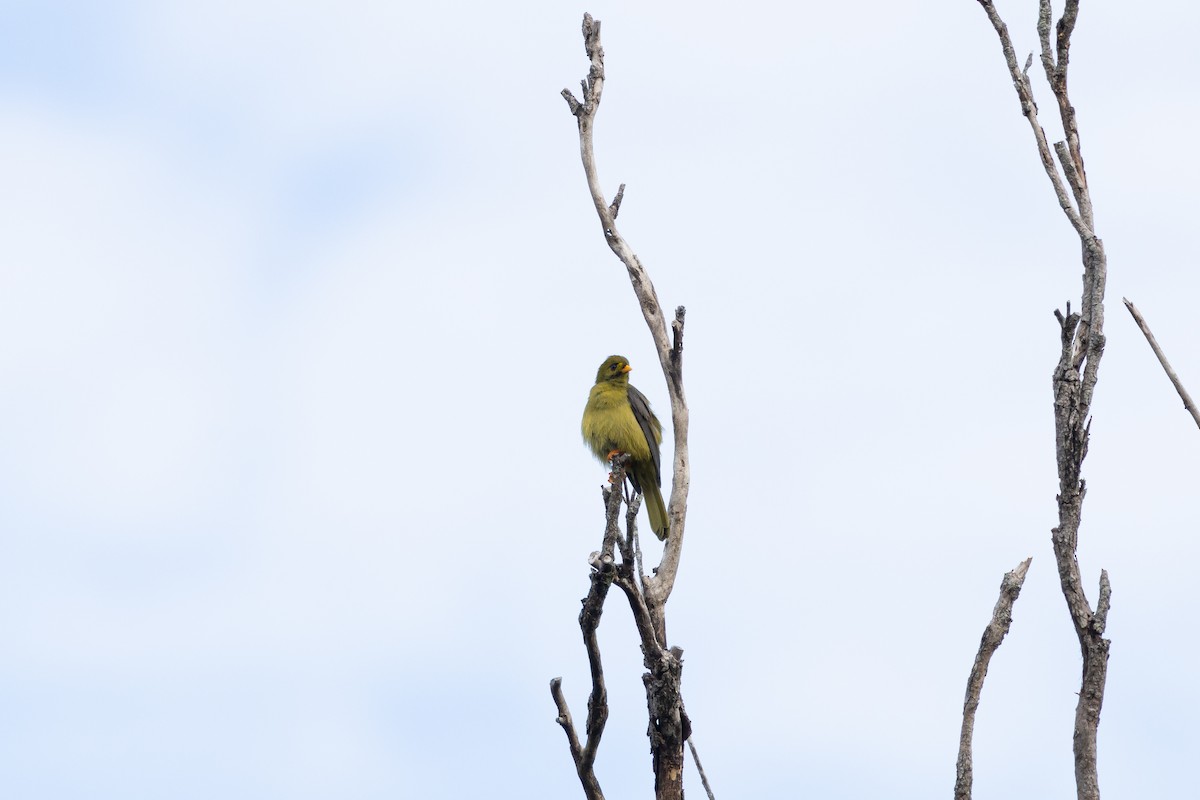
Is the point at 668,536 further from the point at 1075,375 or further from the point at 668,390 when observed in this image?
the point at 1075,375

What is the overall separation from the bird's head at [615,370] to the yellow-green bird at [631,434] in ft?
0.06

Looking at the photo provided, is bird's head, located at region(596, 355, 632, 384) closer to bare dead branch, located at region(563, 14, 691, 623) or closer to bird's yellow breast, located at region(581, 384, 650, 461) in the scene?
bird's yellow breast, located at region(581, 384, 650, 461)

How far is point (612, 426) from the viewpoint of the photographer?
37.1 ft

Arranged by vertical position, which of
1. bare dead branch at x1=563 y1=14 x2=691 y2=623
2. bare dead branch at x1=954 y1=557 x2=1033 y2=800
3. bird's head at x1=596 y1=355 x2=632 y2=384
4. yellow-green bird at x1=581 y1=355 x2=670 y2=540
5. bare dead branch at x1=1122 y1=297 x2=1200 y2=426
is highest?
bird's head at x1=596 y1=355 x2=632 y2=384

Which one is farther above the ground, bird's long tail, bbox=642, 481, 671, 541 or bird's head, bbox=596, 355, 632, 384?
bird's head, bbox=596, 355, 632, 384

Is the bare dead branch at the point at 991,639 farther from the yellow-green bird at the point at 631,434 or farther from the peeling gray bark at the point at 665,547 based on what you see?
the yellow-green bird at the point at 631,434

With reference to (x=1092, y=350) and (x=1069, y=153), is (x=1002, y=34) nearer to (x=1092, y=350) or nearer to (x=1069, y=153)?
(x=1069, y=153)

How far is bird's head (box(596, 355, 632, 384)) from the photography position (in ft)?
38.7

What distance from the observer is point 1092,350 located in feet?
23.5

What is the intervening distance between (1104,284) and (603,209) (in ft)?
10.6

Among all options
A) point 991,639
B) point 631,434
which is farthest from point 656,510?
point 991,639

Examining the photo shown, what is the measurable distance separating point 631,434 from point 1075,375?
4.72 metres

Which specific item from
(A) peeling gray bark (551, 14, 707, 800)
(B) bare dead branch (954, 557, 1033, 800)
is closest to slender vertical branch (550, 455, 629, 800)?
(A) peeling gray bark (551, 14, 707, 800)

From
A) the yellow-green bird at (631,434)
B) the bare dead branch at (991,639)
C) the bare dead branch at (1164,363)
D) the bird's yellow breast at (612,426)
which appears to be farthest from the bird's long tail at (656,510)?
the bare dead branch at (1164,363)
